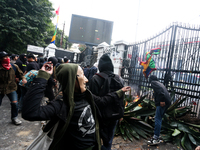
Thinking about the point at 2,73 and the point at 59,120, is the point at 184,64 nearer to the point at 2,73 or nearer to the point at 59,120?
the point at 59,120

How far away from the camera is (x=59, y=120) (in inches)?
48.9

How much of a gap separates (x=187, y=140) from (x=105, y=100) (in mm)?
2966

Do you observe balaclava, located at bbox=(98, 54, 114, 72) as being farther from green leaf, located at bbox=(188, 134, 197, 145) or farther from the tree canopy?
the tree canopy

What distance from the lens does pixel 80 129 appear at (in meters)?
1.32

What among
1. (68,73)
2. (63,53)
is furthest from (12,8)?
(68,73)

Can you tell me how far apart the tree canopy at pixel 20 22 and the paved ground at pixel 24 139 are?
1214 centimetres

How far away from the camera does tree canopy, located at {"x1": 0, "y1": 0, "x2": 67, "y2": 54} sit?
502 inches

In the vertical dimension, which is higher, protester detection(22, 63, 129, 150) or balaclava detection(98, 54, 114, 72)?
balaclava detection(98, 54, 114, 72)

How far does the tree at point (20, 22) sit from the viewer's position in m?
12.8

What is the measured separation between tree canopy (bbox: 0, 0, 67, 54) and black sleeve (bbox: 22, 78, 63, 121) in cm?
1442

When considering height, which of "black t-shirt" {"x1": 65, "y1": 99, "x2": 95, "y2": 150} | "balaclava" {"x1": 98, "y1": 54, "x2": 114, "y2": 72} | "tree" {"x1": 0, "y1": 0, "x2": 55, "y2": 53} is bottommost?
"black t-shirt" {"x1": 65, "y1": 99, "x2": 95, "y2": 150}

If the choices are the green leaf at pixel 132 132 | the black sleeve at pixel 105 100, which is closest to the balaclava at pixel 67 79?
the black sleeve at pixel 105 100

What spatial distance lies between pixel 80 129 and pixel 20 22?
51.5ft

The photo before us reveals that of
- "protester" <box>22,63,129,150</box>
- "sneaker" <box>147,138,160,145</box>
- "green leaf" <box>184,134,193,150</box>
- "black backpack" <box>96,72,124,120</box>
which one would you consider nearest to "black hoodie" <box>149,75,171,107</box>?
"sneaker" <box>147,138,160,145</box>
